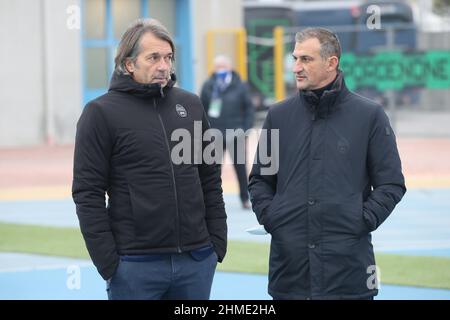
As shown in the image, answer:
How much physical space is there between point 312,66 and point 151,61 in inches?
32.6

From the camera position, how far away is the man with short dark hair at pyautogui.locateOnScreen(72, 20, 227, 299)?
195 inches

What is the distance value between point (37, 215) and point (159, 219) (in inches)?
391

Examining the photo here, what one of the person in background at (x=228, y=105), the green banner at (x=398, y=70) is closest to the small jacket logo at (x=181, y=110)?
the person in background at (x=228, y=105)

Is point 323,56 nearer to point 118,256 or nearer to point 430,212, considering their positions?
point 118,256

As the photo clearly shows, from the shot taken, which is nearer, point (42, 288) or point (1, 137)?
point (42, 288)

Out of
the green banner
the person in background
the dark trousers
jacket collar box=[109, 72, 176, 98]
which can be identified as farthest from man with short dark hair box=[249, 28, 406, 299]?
the green banner

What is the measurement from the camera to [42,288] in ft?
30.9

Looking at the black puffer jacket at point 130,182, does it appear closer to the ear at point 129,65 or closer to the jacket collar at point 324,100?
the ear at point 129,65

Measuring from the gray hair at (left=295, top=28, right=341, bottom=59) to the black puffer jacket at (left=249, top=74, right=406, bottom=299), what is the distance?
0.15 meters

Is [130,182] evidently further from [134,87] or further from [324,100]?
[324,100]

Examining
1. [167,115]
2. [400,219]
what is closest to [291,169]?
[167,115]

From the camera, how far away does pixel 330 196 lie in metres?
5.24

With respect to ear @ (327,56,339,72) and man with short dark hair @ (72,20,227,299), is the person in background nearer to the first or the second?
ear @ (327,56,339,72)

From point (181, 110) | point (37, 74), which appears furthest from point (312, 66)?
point (37, 74)
